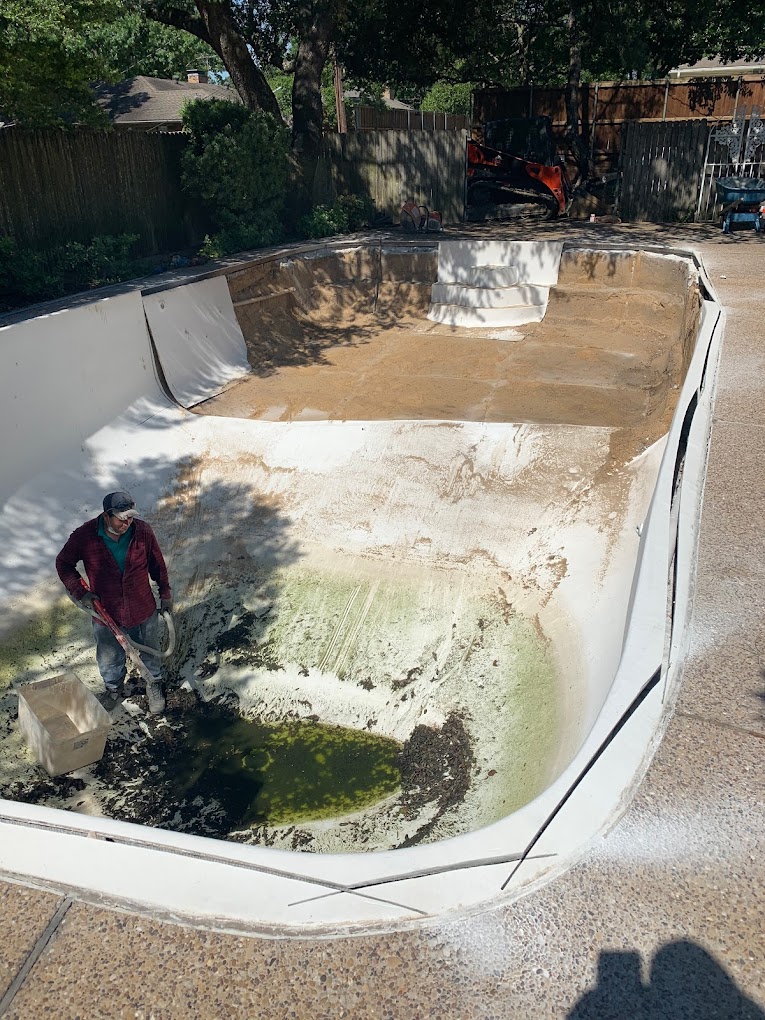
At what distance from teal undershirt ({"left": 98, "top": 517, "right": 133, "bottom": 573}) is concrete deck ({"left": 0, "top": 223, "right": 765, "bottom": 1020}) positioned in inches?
110

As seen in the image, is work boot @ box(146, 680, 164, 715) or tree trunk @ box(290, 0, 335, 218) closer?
work boot @ box(146, 680, 164, 715)

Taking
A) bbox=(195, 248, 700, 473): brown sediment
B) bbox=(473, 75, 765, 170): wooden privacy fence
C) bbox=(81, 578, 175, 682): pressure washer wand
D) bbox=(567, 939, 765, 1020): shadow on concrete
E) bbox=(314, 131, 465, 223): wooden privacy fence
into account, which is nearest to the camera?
bbox=(567, 939, 765, 1020): shadow on concrete

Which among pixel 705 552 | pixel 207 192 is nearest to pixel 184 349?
pixel 207 192

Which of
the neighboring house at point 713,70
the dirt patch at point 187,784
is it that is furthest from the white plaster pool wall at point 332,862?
the neighboring house at point 713,70

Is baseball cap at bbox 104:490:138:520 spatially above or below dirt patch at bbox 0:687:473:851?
above

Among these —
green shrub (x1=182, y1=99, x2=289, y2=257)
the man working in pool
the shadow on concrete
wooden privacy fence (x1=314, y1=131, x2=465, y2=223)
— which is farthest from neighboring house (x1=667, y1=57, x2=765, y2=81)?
the shadow on concrete

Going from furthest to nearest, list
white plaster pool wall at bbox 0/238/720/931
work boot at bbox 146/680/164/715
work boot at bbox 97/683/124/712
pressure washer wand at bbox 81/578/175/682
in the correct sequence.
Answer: work boot at bbox 146/680/164/715 → work boot at bbox 97/683/124/712 → pressure washer wand at bbox 81/578/175/682 → white plaster pool wall at bbox 0/238/720/931

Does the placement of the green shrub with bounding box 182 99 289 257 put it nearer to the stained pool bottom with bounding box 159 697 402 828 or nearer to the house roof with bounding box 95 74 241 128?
the house roof with bounding box 95 74 241 128

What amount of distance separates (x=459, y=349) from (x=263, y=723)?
7.67 m

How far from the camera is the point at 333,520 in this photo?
28.0ft

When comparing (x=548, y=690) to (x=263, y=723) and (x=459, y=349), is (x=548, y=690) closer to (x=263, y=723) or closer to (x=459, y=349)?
(x=263, y=723)

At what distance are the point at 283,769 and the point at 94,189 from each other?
32.9 ft

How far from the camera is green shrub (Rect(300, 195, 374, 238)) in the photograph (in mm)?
16188

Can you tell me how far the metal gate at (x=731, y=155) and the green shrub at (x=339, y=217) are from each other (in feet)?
24.0
